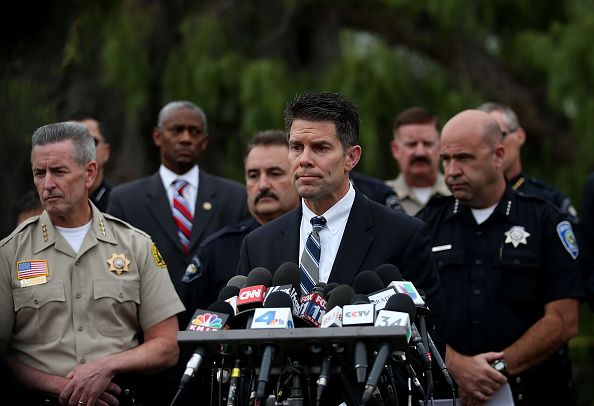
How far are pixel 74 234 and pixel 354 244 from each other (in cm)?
161

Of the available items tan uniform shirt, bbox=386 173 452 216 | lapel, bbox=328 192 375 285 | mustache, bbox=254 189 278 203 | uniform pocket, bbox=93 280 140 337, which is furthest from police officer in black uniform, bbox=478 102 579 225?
uniform pocket, bbox=93 280 140 337

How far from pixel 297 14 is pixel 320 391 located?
8.97m

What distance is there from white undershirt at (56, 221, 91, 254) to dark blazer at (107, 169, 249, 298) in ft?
5.64

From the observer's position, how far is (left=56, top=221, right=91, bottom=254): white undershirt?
5.99 metres

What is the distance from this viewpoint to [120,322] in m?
5.97

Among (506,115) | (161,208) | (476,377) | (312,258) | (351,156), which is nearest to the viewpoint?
(312,258)

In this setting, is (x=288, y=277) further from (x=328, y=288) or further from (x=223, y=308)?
(x=223, y=308)

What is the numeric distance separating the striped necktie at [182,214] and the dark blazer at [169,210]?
50 mm

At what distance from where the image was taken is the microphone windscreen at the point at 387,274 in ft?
15.6

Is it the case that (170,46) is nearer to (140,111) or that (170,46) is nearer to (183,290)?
(140,111)

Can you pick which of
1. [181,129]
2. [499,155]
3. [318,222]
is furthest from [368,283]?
[181,129]

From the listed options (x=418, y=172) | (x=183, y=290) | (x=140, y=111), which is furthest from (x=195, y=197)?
(x=140, y=111)

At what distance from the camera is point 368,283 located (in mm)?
4660

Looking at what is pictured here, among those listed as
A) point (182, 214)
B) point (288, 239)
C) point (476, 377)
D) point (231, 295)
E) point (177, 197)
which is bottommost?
point (476, 377)
